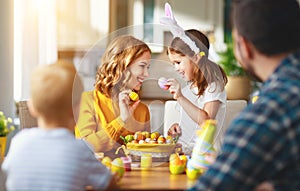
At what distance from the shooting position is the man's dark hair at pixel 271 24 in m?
1.61

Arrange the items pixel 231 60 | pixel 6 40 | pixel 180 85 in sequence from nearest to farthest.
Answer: pixel 180 85
pixel 6 40
pixel 231 60

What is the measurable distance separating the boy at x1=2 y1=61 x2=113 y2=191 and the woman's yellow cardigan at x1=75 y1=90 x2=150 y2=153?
0.50 metres

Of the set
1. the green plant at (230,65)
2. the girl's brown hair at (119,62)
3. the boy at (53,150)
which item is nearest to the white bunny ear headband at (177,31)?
the girl's brown hair at (119,62)

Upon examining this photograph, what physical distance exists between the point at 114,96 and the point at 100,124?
0.36ft

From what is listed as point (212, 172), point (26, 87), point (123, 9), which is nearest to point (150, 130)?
point (212, 172)

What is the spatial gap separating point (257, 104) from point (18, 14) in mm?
4098

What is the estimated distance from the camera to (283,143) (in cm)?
150

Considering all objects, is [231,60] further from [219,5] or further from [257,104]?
[257,104]

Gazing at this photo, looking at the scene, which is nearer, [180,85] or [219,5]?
[180,85]

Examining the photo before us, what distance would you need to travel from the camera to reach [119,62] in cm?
243

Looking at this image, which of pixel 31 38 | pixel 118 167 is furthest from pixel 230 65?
Answer: pixel 118 167

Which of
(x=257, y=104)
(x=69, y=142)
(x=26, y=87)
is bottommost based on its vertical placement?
(x=26, y=87)

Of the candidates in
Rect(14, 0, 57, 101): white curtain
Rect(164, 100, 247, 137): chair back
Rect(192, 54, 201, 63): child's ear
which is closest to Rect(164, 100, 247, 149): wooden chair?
Rect(164, 100, 247, 137): chair back

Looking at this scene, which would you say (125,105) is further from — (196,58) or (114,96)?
(196,58)
